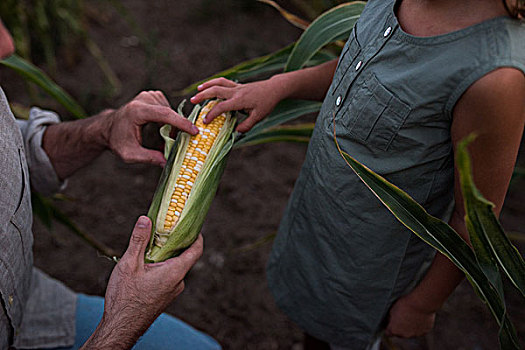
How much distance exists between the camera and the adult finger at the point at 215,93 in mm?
1001

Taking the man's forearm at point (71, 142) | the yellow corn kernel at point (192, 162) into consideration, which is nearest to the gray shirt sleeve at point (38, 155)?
the man's forearm at point (71, 142)

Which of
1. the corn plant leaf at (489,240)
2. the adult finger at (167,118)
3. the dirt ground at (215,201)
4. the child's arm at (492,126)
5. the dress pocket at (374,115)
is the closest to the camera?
the corn plant leaf at (489,240)

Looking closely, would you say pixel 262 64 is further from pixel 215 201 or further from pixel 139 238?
pixel 215 201

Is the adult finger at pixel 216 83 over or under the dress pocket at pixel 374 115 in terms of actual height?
under

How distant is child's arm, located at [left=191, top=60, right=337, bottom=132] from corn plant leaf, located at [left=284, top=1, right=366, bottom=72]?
0.17ft

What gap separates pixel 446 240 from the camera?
0.74m

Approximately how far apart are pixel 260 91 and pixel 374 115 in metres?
0.27

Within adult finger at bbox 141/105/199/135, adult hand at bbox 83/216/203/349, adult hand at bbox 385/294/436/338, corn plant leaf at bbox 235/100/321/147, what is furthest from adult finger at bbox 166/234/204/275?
adult hand at bbox 385/294/436/338

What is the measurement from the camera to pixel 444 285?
3.05 ft

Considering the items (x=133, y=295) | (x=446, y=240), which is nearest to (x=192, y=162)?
(x=133, y=295)

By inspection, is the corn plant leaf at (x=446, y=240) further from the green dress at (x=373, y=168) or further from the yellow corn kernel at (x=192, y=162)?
the yellow corn kernel at (x=192, y=162)

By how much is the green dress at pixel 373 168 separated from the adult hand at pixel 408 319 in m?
0.03

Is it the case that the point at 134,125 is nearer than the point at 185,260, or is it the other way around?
the point at 185,260

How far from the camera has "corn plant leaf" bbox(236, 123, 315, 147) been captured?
49.4 inches
